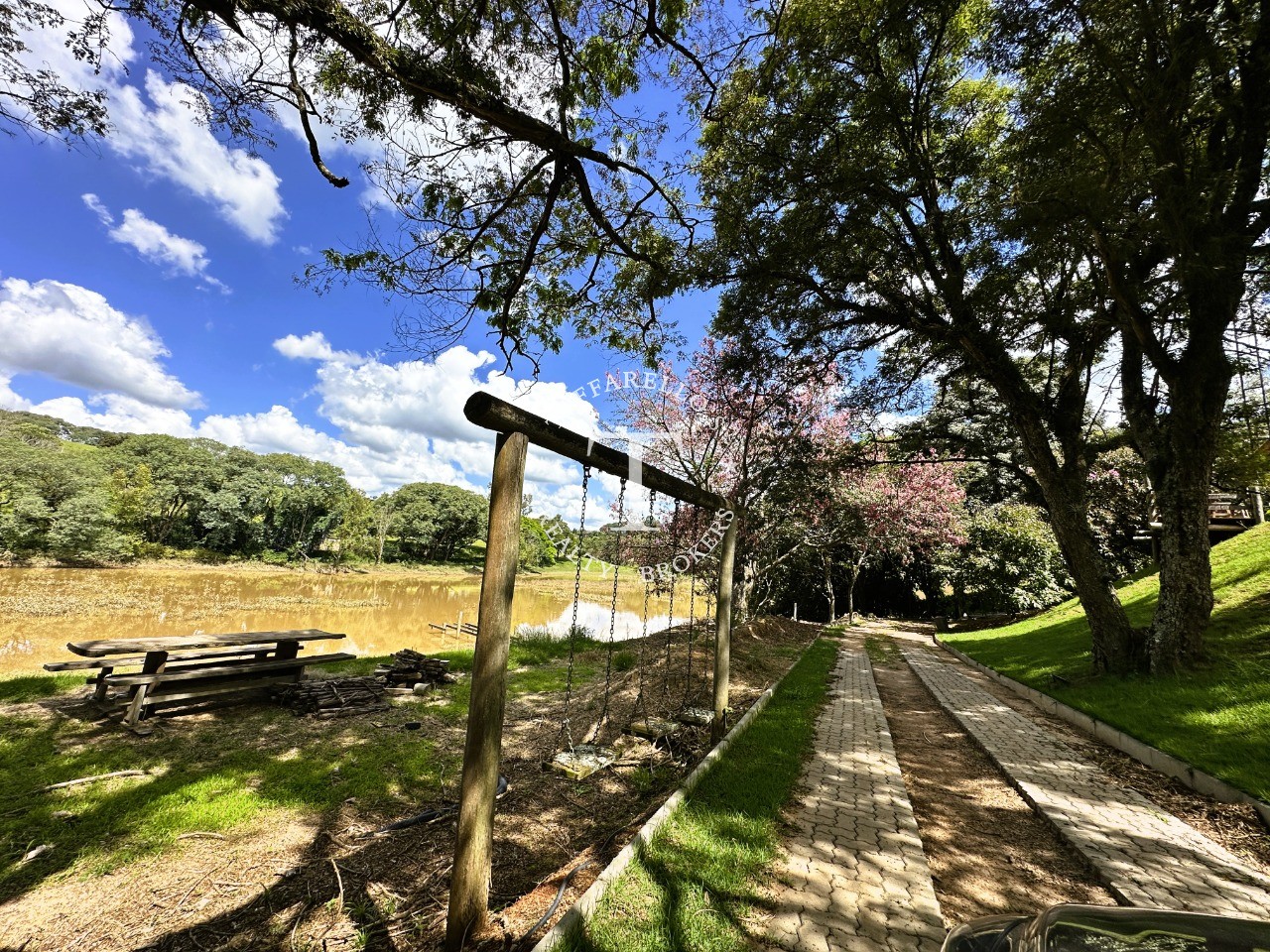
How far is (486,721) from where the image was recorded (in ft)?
7.99

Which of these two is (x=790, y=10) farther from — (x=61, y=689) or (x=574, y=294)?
(x=61, y=689)

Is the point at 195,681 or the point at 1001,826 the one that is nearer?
the point at 1001,826

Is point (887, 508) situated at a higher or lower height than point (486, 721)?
higher

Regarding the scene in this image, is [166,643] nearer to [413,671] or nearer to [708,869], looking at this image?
[413,671]

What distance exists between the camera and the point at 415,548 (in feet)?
174

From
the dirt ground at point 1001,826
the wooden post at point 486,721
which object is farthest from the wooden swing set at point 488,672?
the dirt ground at point 1001,826

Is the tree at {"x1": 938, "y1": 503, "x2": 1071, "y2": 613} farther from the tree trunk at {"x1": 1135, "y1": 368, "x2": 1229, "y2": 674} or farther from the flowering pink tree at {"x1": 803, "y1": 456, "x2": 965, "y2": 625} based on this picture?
the tree trunk at {"x1": 1135, "y1": 368, "x2": 1229, "y2": 674}

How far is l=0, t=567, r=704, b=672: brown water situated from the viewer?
1327 centimetres

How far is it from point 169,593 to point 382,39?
27745 mm

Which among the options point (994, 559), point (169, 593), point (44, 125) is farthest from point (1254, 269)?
point (169, 593)

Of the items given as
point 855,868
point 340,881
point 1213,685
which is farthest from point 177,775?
point 1213,685

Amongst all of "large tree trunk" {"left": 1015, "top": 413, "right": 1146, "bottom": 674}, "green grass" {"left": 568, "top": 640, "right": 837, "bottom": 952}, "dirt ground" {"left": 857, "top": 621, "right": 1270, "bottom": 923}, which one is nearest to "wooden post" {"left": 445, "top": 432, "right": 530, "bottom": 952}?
"green grass" {"left": 568, "top": 640, "right": 837, "bottom": 952}

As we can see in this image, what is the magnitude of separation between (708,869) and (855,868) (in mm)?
994

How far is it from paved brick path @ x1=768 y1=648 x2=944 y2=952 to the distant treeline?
1975 centimetres
